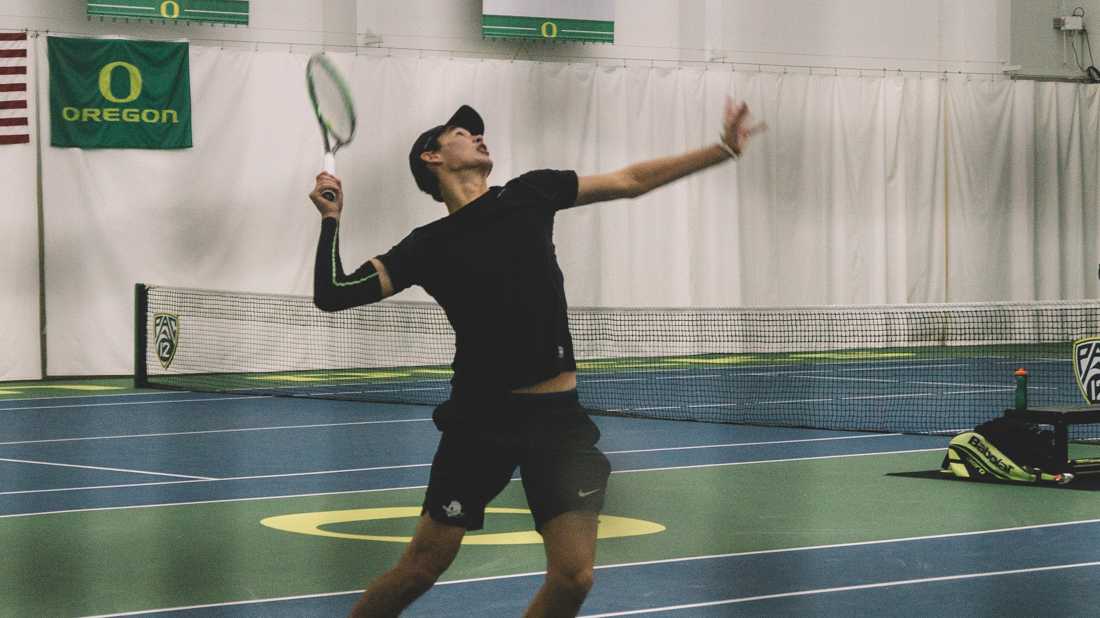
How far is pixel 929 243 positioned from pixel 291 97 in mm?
9095

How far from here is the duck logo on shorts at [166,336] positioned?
1825 cm

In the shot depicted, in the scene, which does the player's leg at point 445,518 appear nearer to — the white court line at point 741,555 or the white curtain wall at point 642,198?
→ the white court line at point 741,555

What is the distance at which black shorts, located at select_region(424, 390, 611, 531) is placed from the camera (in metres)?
4.36

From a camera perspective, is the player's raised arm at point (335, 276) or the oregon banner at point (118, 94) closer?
the player's raised arm at point (335, 276)

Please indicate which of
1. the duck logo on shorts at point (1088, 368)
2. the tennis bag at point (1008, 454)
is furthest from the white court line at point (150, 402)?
the duck logo on shorts at point (1088, 368)

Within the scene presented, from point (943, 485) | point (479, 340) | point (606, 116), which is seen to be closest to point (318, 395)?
point (606, 116)

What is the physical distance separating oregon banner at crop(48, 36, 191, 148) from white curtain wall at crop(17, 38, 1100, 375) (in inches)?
6.5

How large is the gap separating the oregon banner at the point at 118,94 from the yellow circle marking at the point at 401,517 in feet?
35.7

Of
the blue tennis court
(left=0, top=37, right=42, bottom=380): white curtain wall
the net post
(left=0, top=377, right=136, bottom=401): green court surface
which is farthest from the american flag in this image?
the blue tennis court

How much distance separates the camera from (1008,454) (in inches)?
380

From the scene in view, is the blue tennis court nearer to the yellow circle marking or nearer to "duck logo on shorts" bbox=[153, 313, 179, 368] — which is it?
the yellow circle marking

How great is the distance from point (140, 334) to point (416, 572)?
14.2 m

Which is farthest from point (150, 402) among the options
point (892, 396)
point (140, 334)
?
point (892, 396)

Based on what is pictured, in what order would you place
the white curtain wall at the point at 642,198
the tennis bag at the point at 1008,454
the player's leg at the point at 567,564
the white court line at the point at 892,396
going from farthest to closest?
the white curtain wall at the point at 642,198
the white court line at the point at 892,396
the tennis bag at the point at 1008,454
the player's leg at the point at 567,564
